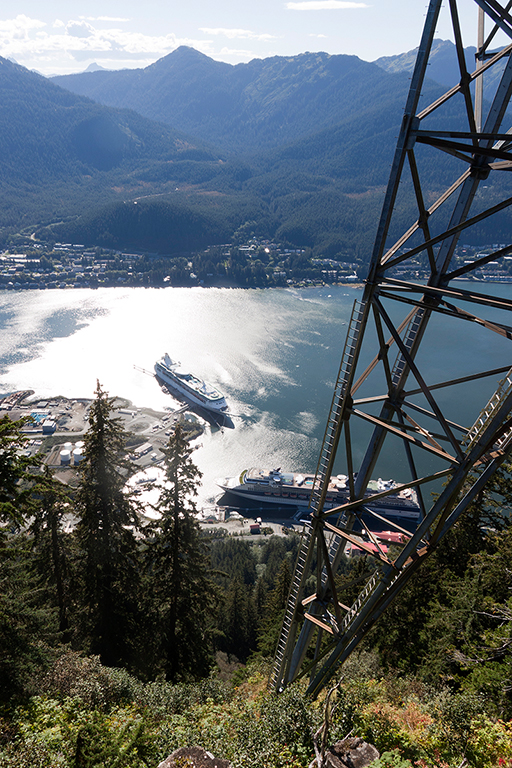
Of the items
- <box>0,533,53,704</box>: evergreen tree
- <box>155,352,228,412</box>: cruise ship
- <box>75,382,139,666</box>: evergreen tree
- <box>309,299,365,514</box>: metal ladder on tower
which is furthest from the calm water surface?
<box>309,299,365,514</box>: metal ladder on tower

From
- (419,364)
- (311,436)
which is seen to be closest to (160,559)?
(311,436)

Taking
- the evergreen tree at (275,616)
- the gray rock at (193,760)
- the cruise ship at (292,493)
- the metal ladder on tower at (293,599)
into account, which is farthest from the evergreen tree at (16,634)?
the cruise ship at (292,493)

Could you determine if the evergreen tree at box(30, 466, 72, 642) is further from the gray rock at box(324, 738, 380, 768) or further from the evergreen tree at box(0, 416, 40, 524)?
the gray rock at box(324, 738, 380, 768)

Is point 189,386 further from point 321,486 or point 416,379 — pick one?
point 416,379

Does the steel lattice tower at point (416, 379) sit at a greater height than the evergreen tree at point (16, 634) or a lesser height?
greater

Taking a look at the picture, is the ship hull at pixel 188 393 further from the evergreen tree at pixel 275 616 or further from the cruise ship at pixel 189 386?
the evergreen tree at pixel 275 616

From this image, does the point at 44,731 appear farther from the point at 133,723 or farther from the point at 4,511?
the point at 4,511

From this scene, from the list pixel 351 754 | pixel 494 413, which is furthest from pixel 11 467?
pixel 494 413
